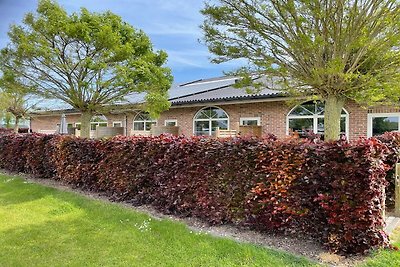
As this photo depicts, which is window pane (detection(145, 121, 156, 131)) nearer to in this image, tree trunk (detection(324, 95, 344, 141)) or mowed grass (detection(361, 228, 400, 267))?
tree trunk (detection(324, 95, 344, 141))

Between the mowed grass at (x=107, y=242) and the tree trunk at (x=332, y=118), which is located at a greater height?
the tree trunk at (x=332, y=118)

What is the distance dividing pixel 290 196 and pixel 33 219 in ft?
14.7

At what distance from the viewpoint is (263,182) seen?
5035 millimetres

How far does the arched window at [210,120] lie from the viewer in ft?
56.0

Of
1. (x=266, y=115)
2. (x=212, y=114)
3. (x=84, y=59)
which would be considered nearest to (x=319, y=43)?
(x=84, y=59)

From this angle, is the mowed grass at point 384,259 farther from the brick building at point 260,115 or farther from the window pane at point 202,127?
the window pane at point 202,127

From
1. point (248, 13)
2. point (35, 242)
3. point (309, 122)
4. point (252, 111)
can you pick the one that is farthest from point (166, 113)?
point (35, 242)

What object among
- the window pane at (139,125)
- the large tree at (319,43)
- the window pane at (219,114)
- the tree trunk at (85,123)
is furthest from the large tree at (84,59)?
the window pane at (139,125)

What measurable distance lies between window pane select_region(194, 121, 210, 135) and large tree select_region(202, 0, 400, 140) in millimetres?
10491

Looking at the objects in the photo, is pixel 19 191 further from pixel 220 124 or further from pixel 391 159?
pixel 220 124

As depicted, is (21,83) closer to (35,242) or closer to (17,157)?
(17,157)

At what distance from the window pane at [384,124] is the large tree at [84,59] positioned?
8.10m

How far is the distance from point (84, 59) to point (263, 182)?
7.72m

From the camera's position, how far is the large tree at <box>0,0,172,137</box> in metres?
10.2
